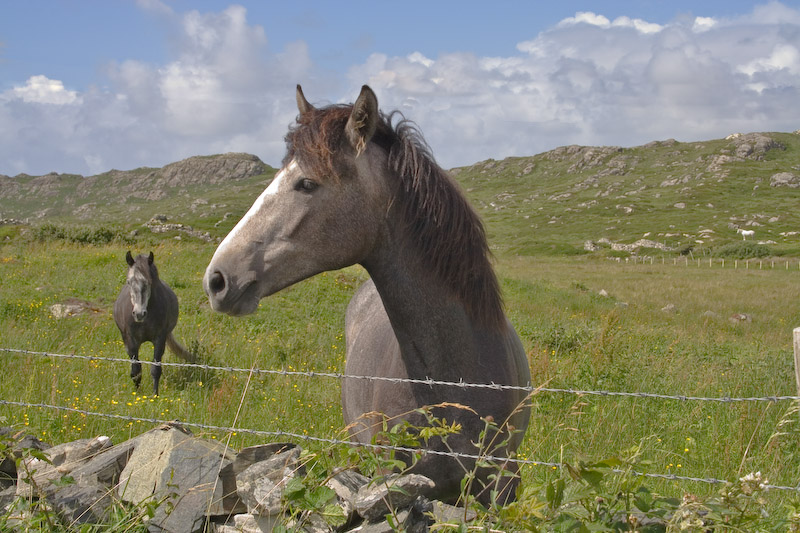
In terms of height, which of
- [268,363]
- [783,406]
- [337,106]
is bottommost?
[783,406]

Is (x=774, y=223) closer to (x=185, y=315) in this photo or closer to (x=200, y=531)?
(x=185, y=315)

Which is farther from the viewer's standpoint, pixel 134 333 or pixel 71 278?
pixel 71 278

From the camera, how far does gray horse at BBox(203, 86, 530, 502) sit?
2.94 m

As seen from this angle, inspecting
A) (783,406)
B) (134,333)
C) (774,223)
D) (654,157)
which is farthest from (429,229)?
(654,157)

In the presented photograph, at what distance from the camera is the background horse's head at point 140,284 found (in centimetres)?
878

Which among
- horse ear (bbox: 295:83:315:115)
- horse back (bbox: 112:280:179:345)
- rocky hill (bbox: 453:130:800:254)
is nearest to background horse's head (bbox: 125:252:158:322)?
horse back (bbox: 112:280:179:345)

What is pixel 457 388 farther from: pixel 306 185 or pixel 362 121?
pixel 362 121

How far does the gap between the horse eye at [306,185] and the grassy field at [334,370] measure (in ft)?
3.60

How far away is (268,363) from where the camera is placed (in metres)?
9.45

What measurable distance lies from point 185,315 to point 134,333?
383 cm

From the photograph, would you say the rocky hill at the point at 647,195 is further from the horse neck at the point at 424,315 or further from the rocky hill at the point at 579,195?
the horse neck at the point at 424,315

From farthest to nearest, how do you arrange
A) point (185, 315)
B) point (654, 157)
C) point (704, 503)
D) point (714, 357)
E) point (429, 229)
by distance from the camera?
point (654, 157) → point (185, 315) → point (714, 357) → point (429, 229) → point (704, 503)

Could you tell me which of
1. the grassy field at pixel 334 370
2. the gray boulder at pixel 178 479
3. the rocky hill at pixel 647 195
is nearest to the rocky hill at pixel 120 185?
the rocky hill at pixel 647 195

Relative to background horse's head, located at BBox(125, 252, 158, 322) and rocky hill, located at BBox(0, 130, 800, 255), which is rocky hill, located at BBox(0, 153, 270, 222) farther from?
background horse's head, located at BBox(125, 252, 158, 322)
